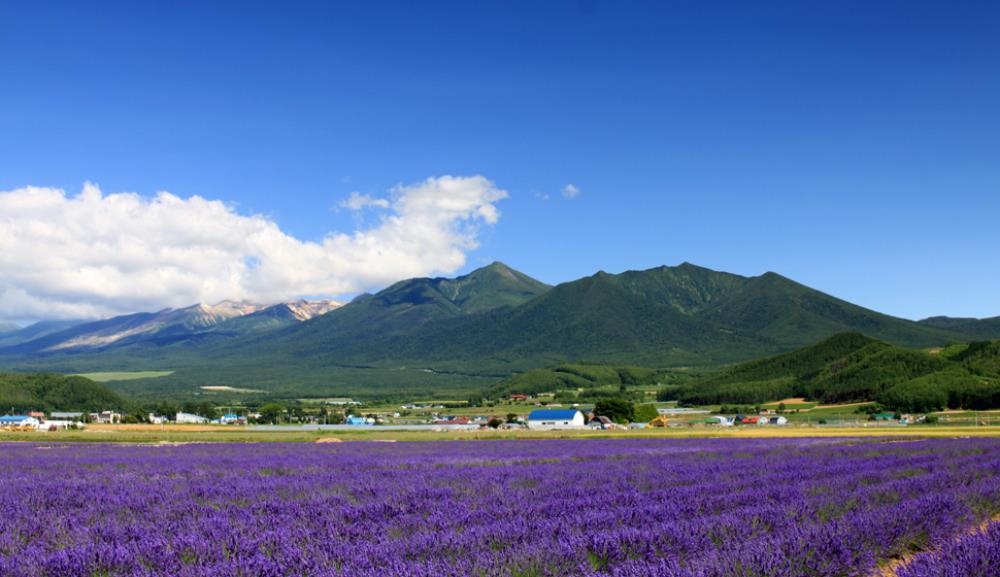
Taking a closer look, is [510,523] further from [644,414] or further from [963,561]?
[644,414]

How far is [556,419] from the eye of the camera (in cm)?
9450

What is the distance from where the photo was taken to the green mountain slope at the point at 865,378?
102 metres

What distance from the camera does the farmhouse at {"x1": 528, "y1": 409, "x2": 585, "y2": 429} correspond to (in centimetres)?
9106

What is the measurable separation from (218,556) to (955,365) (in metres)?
139

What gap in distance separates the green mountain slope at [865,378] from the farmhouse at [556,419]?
42.7 meters

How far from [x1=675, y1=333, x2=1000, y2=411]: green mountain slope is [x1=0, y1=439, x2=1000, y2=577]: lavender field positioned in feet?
312

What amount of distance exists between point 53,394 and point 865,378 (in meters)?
149

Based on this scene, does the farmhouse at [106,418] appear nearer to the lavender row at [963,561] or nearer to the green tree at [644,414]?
the green tree at [644,414]

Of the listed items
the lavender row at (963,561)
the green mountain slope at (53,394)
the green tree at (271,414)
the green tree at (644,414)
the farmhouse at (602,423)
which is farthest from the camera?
the green mountain slope at (53,394)

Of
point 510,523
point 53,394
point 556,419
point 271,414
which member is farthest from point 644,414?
point 53,394

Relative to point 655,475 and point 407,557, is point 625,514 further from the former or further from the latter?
point 655,475

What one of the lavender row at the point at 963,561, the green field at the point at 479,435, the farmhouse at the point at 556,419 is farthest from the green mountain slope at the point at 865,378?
the lavender row at the point at 963,561

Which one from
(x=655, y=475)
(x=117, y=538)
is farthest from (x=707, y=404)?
(x=117, y=538)

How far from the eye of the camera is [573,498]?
13.5m
